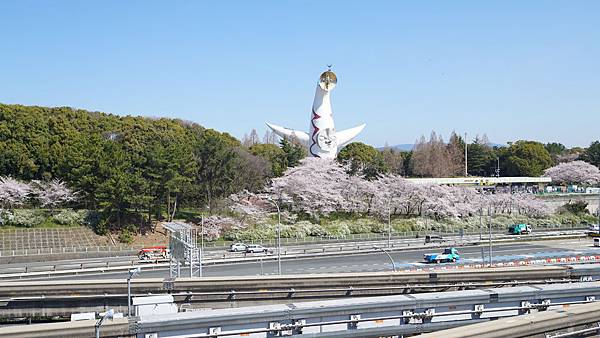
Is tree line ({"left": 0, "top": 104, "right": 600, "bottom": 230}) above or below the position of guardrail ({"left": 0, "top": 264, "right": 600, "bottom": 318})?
above

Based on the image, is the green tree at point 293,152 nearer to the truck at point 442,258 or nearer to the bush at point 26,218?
the truck at point 442,258

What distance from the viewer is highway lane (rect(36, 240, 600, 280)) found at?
119 ft

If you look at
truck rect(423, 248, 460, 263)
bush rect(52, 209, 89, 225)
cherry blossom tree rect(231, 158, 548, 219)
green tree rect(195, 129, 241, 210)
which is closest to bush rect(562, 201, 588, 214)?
cherry blossom tree rect(231, 158, 548, 219)

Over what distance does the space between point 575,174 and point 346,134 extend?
39518 millimetres

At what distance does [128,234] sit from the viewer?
46.9 metres

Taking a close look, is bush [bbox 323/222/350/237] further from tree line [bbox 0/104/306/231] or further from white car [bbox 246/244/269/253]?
tree line [bbox 0/104/306/231]

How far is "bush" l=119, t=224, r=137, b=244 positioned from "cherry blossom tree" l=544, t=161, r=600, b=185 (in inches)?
2530

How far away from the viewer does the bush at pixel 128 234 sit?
46.2 meters

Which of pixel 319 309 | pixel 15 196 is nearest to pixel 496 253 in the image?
pixel 319 309

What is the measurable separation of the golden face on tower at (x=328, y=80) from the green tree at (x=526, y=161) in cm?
4156

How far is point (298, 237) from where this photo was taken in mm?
51219

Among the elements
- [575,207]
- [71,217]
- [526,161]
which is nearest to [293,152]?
[71,217]

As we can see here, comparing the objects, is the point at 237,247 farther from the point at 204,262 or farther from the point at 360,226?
the point at 360,226

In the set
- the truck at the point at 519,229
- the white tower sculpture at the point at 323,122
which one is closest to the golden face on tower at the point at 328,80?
the white tower sculpture at the point at 323,122
